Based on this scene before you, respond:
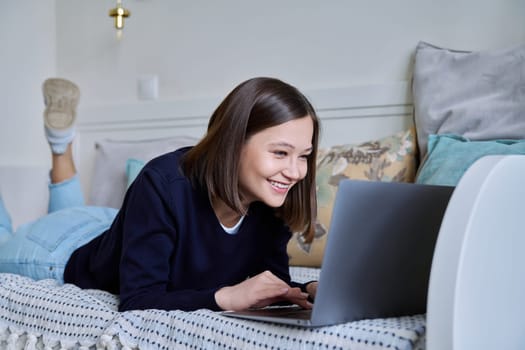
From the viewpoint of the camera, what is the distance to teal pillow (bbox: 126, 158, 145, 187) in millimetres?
2139

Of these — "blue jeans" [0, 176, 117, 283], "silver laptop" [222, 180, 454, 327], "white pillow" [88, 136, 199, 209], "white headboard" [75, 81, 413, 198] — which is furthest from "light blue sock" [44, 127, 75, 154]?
"silver laptop" [222, 180, 454, 327]

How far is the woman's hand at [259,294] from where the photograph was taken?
102cm

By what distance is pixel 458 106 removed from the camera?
5.84 feet

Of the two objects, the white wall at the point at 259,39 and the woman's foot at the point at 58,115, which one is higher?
the white wall at the point at 259,39

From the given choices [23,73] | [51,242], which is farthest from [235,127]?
[23,73]

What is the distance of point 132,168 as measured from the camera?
7.10 ft

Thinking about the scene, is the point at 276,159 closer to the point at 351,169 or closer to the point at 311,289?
the point at 311,289

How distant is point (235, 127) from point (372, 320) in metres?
0.44

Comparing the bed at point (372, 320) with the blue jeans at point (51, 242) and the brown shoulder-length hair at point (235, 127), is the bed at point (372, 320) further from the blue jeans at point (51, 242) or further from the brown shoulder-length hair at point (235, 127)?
the brown shoulder-length hair at point (235, 127)

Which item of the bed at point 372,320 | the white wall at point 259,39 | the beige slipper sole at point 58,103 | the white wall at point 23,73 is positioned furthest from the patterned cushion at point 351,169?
the white wall at point 23,73

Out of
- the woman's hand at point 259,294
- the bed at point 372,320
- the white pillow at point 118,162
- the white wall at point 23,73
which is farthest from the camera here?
the white wall at point 23,73

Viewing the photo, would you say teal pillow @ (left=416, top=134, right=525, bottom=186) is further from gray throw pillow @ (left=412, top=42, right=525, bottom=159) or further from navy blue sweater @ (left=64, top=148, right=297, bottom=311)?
navy blue sweater @ (left=64, top=148, right=297, bottom=311)

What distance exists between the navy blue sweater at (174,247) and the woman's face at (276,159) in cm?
12

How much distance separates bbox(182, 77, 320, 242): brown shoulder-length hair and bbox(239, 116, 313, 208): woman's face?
15mm
